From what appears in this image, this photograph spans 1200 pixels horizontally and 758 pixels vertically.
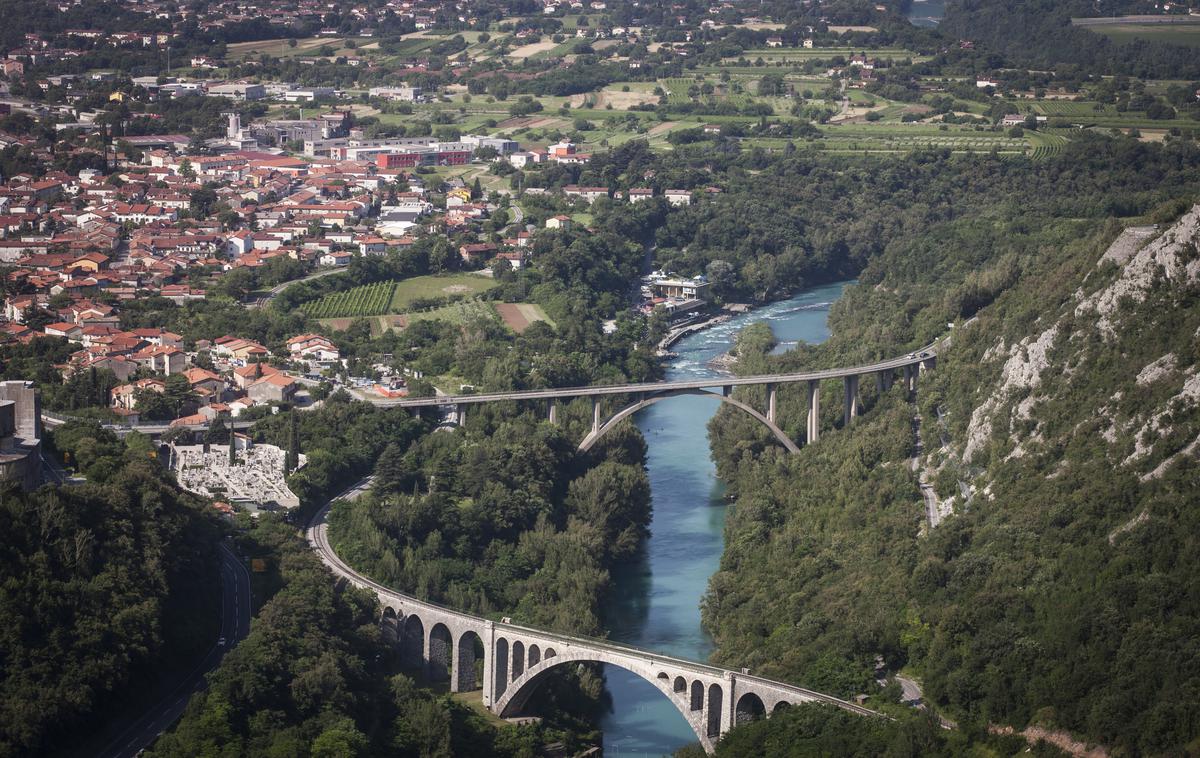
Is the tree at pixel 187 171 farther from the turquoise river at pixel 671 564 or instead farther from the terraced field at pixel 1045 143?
the terraced field at pixel 1045 143

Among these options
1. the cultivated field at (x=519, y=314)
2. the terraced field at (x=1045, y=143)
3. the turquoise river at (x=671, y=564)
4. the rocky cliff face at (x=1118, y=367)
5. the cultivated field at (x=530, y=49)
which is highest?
the rocky cliff face at (x=1118, y=367)

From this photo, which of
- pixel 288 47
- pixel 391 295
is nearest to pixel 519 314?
pixel 391 295

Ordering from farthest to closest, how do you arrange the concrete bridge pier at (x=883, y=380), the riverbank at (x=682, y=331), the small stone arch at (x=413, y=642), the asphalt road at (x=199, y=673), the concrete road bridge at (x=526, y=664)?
1. the riverbank at (x=682, y=331)
2. the concrete bridge pier at (x=883, y=380)
3. the small stone arch at (x=413, y=642)
4. the concrete road bridge at (x=526, y=664)
5. the asphalt road at (x=199, y=673)

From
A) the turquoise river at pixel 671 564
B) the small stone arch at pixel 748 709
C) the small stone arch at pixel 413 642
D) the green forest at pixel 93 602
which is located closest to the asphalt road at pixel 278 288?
the turquoise river at pixel 671 564

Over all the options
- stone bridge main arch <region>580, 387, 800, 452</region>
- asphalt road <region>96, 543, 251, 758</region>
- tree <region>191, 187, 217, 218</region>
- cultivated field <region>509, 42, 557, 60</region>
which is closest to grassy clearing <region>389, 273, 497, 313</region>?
tree <region>191, 187, 217, 218</region>

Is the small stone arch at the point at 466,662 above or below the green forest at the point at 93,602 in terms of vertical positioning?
below

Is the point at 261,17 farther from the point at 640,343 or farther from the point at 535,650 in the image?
the point at 535,650

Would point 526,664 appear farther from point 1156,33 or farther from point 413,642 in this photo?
point 1156,33

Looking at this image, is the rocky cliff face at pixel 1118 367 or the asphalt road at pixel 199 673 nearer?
the asphalt road at pixel 199 673
